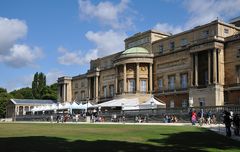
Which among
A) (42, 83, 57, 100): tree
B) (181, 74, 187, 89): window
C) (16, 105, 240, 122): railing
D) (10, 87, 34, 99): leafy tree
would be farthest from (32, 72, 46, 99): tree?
(181, 74, 187, 89): window

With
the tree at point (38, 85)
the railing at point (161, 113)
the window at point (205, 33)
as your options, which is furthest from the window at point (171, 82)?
the tree at point (38, 85)

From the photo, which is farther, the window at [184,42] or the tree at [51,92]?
the tree at [51,92]

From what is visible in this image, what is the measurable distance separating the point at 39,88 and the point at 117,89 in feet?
271

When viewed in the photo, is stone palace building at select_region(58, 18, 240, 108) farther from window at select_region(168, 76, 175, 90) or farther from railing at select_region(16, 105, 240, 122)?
railing at select_region(16, 105, 240, 122)

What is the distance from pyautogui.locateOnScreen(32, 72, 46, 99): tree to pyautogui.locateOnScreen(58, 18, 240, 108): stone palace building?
63967mm

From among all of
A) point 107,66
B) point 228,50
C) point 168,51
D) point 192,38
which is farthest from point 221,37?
point 107,66

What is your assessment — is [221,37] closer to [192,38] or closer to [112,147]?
[192,38]

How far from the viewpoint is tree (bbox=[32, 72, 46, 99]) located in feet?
527

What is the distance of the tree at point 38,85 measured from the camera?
161m

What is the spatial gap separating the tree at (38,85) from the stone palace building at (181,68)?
63967 mm

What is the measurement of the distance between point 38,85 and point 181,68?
97.6 m

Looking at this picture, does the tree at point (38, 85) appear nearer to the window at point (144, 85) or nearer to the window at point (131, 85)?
the window at point (131, 85)

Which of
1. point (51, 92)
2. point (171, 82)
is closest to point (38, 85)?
point (51, 92)

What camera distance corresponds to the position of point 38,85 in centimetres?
16225
